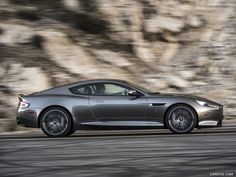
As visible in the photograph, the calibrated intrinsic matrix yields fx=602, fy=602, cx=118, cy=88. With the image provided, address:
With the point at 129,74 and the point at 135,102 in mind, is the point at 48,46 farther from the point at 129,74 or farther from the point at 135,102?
the point at 135,102

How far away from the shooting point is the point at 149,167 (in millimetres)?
8281

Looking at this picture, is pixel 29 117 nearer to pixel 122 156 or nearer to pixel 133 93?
pixel 133 93

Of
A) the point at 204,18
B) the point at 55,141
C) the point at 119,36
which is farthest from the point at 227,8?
the point at 55,141

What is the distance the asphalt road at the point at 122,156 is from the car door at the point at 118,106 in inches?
28.0

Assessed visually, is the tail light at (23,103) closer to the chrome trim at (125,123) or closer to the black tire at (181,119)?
the chrome trim at (125,123)

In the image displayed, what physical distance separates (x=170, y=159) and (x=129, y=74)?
37.3 feet

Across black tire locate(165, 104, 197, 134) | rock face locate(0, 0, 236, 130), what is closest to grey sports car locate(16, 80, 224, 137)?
black tire locate(165, 104, 197, 134)

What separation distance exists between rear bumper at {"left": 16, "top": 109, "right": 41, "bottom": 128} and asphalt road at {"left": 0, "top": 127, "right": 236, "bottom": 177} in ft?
2.80

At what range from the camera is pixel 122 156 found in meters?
9.37

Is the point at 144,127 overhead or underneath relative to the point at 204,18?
underneath

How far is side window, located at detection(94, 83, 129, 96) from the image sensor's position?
521 inches

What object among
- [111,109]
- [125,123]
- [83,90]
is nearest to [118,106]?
[111,109]

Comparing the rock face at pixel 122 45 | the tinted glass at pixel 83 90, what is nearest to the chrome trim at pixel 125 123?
the tinted glass at pixel 83 90

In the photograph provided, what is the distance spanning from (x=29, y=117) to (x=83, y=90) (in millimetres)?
1333
